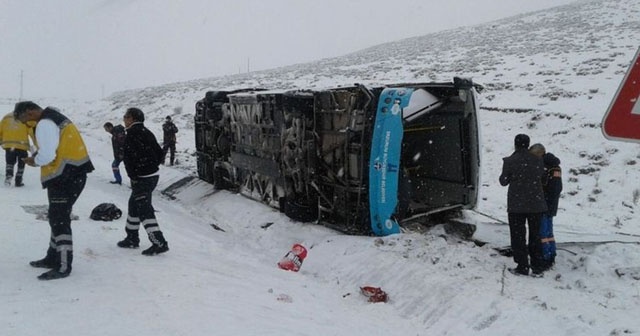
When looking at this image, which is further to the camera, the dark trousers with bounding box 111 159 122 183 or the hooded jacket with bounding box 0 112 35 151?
the dark trousers with bounding box 111 159 122 183

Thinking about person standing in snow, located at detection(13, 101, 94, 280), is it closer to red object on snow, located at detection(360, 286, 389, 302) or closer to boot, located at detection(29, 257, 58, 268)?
boot, located at detection(29, 257, 58, 268)

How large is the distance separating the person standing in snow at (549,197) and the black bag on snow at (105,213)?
19.6 ft

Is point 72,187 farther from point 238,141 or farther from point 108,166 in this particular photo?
point 108,166

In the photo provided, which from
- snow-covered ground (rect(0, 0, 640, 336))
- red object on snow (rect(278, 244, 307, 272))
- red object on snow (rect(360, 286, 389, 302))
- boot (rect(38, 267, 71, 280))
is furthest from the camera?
red object on snow (rect(278, 244, 307, 272))

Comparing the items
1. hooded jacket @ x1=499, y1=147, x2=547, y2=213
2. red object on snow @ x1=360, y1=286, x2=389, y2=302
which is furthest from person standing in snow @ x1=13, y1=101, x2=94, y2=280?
hooded jacket @ x1=499, y1=147, x2=547, y2=213

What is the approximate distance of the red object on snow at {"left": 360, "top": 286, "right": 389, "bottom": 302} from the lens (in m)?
5.73

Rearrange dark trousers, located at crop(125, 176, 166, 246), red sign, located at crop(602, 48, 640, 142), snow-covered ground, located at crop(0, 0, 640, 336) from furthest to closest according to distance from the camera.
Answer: dark trousers, located at crop(125, 176, 166, 246) < snow-covered ground, located at crop(0, 0, 640, 336) < red sign, located at crop(602, 48, 640, 142)

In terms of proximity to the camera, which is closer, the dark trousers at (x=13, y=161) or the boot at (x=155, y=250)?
the boot at (x=155, y=250)

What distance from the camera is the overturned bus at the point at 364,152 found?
7.27 m

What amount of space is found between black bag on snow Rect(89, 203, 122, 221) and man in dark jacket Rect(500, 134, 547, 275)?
567cm

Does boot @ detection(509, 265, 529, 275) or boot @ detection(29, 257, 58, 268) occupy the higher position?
boot @ detection(29, 257, 58, 268)

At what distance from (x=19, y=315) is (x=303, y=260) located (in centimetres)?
380

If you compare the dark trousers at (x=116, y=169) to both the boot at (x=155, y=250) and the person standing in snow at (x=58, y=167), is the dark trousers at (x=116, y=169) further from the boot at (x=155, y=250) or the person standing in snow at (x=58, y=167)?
the person standing in snow at (x=58, y=167)

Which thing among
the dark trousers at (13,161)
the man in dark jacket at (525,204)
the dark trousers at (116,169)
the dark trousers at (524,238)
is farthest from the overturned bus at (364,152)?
the dark trousers at (13,161)
